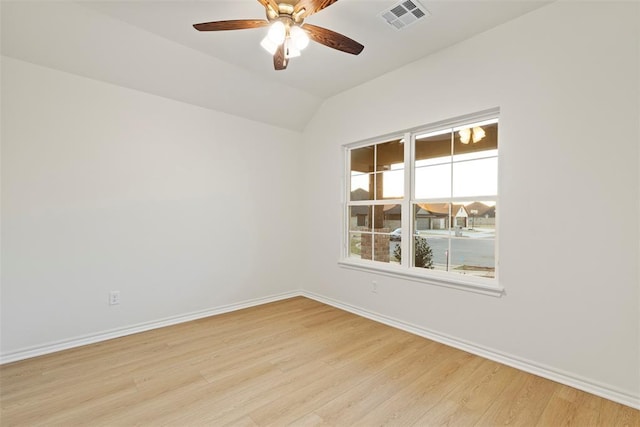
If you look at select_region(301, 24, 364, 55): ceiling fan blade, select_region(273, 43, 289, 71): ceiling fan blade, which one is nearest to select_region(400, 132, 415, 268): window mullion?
select_region(301, 24, 364, 55): ceiling fan blade

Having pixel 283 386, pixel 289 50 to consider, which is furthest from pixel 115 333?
pixel 289 50

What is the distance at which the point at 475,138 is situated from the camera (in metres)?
2.75

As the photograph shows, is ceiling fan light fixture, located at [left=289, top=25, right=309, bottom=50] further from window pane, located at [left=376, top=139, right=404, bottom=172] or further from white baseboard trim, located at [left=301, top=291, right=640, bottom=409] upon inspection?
white baseboard trim, located at [left=301, top=291, right=640, bottom=409]

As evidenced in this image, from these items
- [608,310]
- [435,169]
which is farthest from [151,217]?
[608,310]

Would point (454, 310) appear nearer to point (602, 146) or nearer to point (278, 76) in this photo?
point (602, 146)

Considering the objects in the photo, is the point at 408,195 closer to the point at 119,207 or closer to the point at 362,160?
the point at 362,160

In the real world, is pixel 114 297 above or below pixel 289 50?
below

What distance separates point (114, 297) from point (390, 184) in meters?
3.18

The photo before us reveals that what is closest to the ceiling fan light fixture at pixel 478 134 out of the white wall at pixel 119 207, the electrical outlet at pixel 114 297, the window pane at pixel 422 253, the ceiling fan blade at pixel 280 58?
the window pane at pixel 422 253

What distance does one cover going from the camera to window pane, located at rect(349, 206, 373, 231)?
3678 millimetres

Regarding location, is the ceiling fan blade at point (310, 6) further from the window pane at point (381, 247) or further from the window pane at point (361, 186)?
the window pane at point (381, 247)

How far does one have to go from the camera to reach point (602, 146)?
1.99 meters

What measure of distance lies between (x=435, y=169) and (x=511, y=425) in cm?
215

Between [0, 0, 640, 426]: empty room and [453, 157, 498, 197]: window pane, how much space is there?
1 cm
